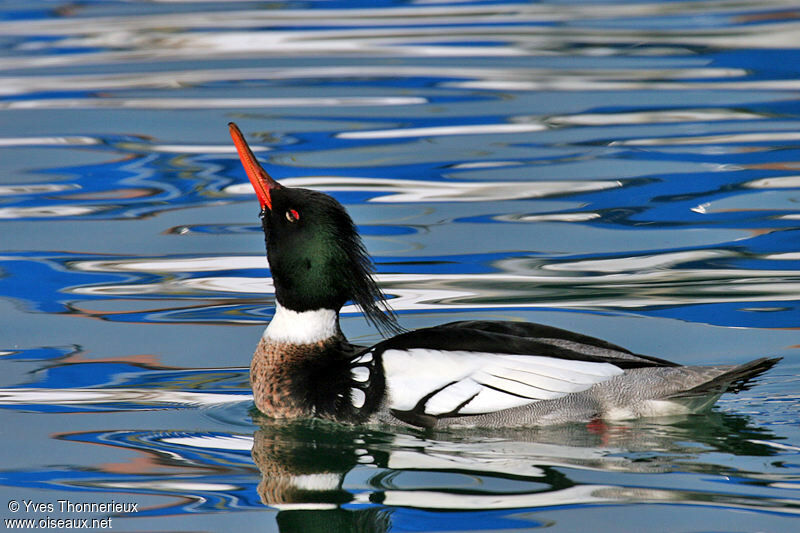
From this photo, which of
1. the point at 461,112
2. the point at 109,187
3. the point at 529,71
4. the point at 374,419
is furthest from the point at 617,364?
the point at 529,71

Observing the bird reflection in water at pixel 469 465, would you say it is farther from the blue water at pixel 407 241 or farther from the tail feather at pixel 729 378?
the tail feather at pixel 729 378

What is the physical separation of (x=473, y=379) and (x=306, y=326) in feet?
Result: 2.92

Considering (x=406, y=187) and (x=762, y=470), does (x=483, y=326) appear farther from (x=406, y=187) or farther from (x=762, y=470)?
(x=406, y=187)

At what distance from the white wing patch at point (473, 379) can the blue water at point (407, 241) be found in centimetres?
14

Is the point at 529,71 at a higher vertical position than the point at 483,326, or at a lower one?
higher

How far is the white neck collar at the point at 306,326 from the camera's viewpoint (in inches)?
240

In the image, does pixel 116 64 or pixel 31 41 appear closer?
pixel 116 64

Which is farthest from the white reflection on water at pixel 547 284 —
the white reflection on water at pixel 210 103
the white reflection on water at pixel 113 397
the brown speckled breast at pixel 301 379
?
the white reflection on water at pixel 210 103

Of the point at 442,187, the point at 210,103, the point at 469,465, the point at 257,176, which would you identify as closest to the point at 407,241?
the point at 442,187

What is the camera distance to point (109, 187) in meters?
11.0

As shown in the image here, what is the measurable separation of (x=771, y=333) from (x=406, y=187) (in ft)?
13.9

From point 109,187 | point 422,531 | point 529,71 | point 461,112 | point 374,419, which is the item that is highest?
point 529,71

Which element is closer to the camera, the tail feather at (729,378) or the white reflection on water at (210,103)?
the tail feather at (729,378)

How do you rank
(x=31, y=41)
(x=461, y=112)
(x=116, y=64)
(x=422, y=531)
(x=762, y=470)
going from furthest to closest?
(x=31, y=41)
(x=116, y=64)
(x=461, y=112)
(x=762, y=470)
(x=422, y=531)
